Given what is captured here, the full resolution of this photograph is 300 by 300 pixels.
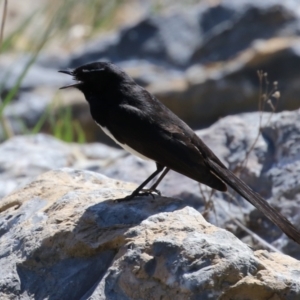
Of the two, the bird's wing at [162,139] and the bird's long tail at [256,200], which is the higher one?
the bird's wing at [162,139]

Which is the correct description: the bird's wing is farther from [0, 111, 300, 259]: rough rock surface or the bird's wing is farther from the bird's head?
[0, 111, 300, 259]: rough rock surface

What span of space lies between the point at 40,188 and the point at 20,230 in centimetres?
53

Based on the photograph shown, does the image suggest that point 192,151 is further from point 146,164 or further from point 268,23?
point 268,23

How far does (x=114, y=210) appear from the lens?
12.8ft

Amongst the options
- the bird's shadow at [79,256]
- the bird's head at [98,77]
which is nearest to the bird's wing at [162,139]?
the bird's head at [98,77]

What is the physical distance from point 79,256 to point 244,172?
2244 mm

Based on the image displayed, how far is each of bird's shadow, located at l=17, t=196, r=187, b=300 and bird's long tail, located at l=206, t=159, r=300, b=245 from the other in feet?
2.11

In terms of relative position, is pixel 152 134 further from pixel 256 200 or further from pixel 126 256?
pixel 126 256

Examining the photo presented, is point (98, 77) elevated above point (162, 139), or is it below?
above

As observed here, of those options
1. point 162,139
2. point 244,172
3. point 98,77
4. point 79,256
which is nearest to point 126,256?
point 79,256

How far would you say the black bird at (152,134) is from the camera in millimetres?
4352

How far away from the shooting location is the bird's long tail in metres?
4.14

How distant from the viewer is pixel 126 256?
346cm

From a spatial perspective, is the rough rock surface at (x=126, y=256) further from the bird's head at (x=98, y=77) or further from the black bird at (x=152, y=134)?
the bird's head at (x=98, y=77)
